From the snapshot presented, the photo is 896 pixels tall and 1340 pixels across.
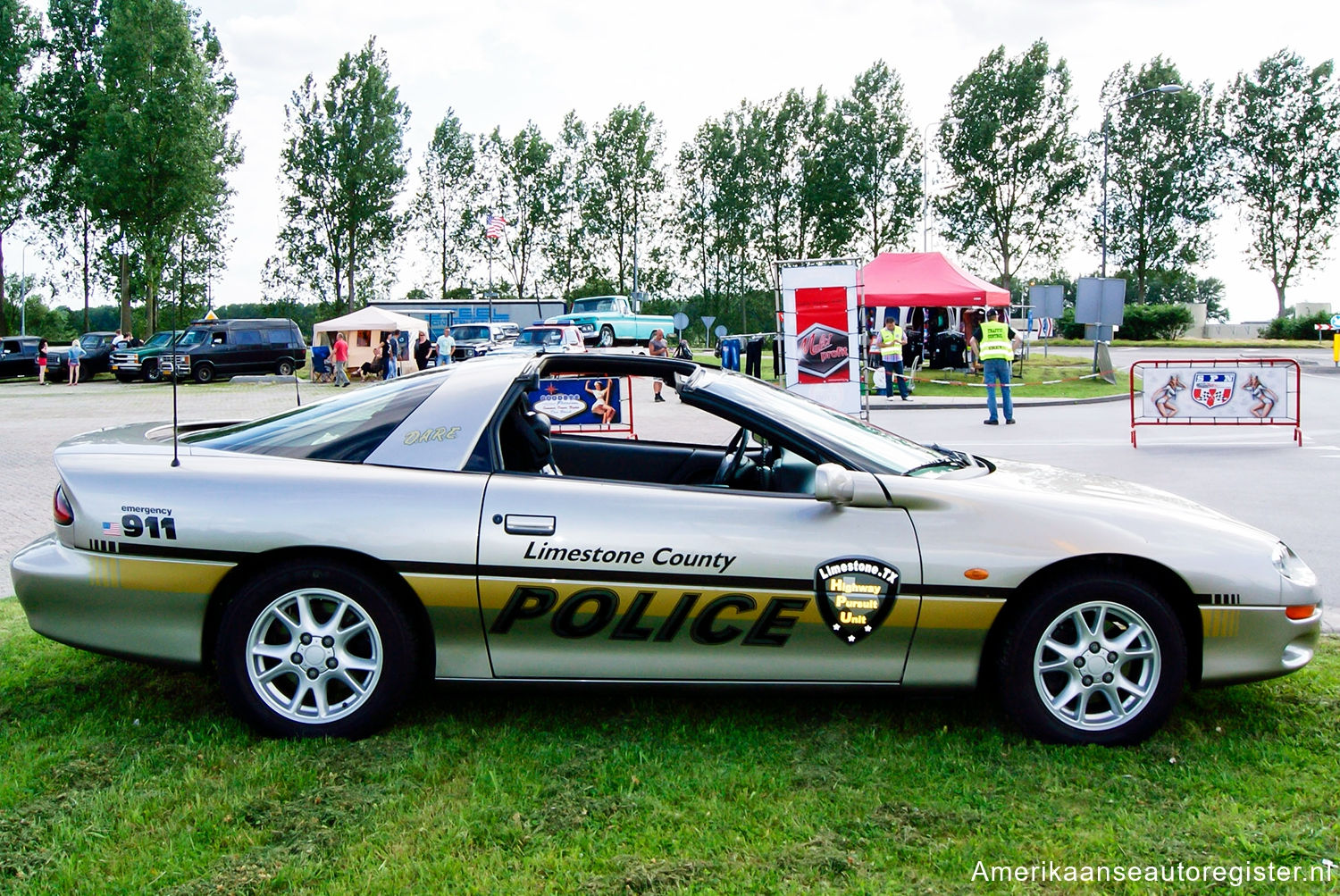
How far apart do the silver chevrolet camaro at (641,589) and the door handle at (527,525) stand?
11 millimetres

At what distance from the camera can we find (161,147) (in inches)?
1714

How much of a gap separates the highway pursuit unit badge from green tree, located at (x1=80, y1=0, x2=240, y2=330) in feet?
154

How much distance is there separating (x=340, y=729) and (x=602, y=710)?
94 centimetres

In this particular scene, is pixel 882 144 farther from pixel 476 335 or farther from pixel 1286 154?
pixel 476 335

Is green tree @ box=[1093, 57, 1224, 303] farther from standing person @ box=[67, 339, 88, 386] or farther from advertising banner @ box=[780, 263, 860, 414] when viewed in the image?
standing person @ box=[67, 339, 88, 386]

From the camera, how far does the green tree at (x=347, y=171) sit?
55281 mm

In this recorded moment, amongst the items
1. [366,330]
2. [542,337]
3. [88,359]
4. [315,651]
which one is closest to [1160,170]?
[542,337]

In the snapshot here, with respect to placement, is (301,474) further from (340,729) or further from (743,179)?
(743,179)

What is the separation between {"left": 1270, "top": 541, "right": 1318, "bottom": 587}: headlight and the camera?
3.55 metres

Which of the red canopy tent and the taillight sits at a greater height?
the red canopy tent

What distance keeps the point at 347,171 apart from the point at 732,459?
183ft

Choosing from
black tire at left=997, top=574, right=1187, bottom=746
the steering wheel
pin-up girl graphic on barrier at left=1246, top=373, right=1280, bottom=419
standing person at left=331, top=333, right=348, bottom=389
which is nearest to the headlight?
black tire at left=997, top=574, right=1187, bottom=746

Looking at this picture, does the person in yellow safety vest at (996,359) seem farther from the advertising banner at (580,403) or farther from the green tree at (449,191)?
the green tree at (449,191)

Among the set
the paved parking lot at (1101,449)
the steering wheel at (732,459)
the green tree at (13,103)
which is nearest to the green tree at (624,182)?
the green tree at (13,103)
